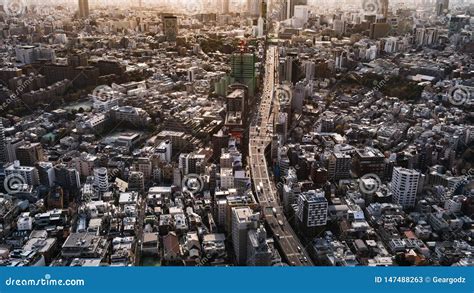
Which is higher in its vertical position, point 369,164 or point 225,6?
point 225,6

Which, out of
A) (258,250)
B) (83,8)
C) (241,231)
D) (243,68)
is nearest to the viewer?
(258,250)

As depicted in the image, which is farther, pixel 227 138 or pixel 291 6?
pixel 291 6

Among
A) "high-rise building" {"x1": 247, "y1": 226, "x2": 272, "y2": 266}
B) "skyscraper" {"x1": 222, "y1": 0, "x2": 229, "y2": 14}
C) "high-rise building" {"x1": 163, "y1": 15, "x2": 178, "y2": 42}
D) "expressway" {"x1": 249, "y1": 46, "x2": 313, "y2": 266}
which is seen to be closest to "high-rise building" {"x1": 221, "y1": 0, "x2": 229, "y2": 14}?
"skyscraper" {"x1": 222, "y1": 0, "x2": 229, "y2": 14}

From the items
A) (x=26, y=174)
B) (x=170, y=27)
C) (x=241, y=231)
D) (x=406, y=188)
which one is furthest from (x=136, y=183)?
(x=170, y=27)

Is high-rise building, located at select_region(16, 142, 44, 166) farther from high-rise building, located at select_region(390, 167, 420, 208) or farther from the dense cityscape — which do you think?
high-rise building, located at select_region(390, 167, 420, 208)

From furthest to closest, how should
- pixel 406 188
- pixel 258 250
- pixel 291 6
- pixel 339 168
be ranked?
pixel 291 6
pixel 339 168
pixel 406 188
pixel 258 250

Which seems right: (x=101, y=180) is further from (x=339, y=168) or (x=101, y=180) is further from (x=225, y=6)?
(x=225, y=6)

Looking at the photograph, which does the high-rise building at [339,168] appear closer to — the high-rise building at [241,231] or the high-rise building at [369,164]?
the high-rise building at [369,164]
